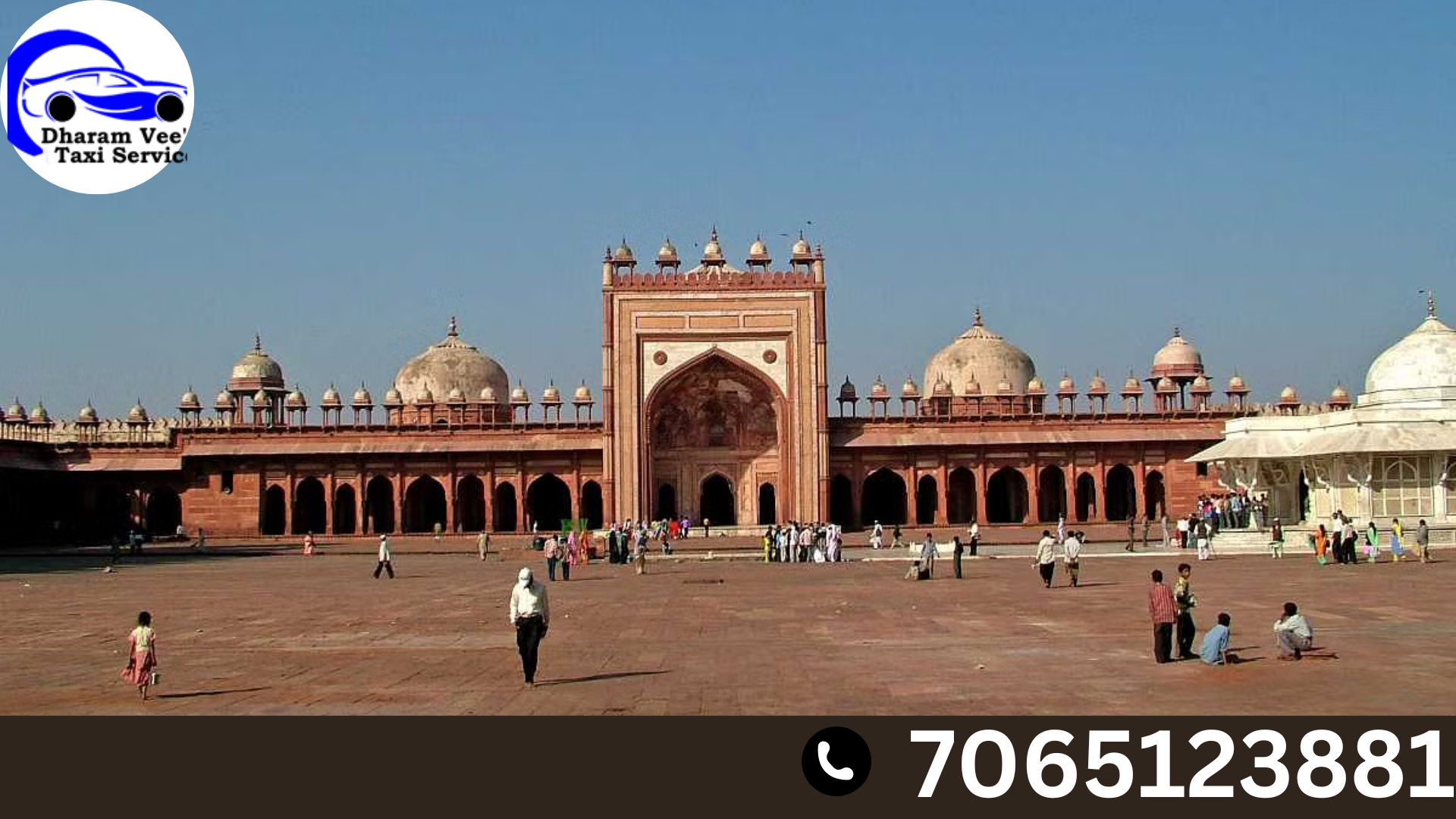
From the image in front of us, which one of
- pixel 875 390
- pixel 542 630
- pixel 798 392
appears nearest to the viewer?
pixel 542 630

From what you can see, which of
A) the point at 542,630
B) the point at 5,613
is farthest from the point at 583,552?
the point at 542,630

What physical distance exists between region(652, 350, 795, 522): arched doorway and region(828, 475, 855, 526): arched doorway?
3.54 metres

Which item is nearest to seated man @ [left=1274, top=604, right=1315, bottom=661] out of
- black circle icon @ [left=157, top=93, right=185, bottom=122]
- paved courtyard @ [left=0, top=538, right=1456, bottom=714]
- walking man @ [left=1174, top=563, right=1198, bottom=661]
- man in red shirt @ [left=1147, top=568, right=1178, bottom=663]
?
paved courtyard @ [left=0, top=538, right=1456, bottom=714]

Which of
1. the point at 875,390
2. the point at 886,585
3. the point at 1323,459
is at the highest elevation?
the point at 875,390

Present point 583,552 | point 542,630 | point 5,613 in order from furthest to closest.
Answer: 1. point 583,552
2. point 5,613
3. point 542,630

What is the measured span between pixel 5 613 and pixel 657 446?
109 ft

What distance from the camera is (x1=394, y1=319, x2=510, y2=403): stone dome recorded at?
62.1 metres

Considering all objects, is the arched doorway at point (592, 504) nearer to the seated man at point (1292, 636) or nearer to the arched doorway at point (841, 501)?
the arched doorway at point (841, 501)

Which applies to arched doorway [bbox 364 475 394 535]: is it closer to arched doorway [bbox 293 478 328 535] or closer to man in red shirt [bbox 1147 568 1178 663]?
arched doorway [bbox 293 478 328 535]

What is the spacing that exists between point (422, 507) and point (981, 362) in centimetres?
2365
